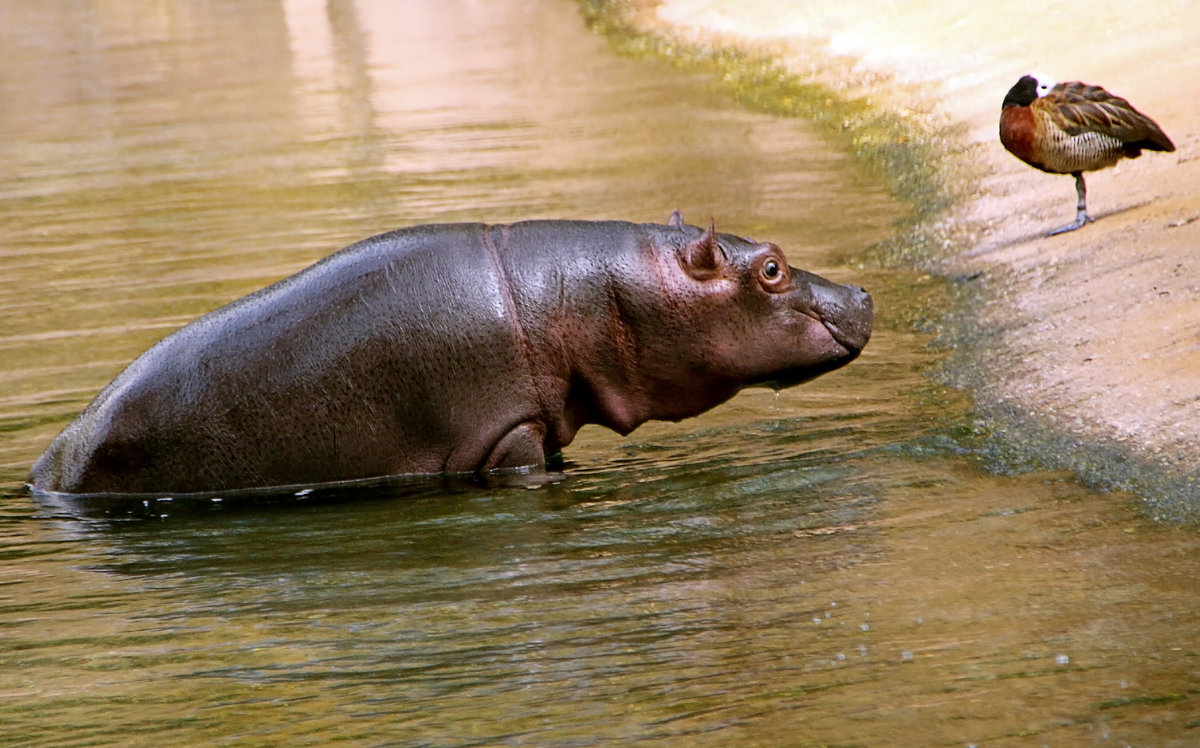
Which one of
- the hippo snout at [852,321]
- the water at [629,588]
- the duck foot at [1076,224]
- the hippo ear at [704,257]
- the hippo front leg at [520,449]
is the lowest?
the water at [629,588]

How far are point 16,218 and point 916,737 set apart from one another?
9.40 metres

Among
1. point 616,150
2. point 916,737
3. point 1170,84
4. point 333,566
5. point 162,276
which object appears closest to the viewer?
point 916,737

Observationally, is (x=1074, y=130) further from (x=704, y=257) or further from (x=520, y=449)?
(x=520, y=449)

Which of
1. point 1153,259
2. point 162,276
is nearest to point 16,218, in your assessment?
point 162,276

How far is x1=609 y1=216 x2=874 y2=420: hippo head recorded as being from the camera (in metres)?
5.42

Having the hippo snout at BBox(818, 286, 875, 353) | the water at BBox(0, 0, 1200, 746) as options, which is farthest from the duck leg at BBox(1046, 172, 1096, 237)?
the hippo snout at BBox(818, 286, 875, 353)

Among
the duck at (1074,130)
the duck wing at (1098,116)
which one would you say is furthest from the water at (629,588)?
the duck wing at (1098,116)

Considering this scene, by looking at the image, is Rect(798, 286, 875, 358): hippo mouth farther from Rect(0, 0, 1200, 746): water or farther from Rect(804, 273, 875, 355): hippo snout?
Rect(0, 0, 1200, 746): water

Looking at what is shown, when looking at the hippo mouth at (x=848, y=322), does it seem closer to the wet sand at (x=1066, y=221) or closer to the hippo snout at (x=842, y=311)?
the hippo snout at (x=842, y=311)

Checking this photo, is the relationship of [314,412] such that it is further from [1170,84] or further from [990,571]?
[1170,84]

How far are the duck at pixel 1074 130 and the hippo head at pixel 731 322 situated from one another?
2.77 m

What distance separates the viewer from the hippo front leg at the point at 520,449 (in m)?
5.39

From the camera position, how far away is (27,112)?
16484 millimetres

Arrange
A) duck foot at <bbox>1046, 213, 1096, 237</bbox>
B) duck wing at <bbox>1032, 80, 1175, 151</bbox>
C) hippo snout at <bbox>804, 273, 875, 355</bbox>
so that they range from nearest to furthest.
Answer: hippo snout at <bbox>804, 273, 875, 355</bbox> → duck wing at <bbox>1032, 80, 1175, 151</bbox> → duck foot at <bbox>1046, 213, 1096, 237</bbox>
